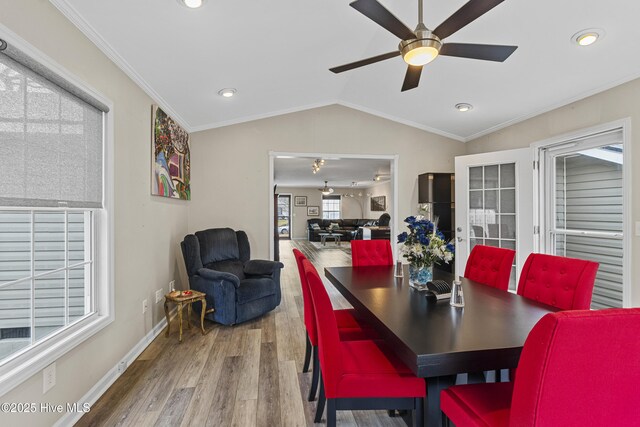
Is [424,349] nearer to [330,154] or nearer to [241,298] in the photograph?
[241,298]

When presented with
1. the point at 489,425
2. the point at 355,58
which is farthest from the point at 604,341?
the point at 355,58

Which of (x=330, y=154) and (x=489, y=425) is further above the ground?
(x=330, y=154)

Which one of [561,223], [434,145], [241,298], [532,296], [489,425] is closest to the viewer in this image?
[489,425]

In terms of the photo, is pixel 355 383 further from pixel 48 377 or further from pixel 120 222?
pixel 120 222

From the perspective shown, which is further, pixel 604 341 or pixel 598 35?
pixel 598 35

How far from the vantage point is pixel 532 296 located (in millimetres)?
2072

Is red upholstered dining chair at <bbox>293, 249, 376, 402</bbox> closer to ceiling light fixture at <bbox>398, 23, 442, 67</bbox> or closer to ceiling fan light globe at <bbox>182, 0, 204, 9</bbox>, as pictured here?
ceiling light fixture at <bbox>398, 23, 442, 67</bbox>

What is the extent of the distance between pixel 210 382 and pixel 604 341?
2.35 metres

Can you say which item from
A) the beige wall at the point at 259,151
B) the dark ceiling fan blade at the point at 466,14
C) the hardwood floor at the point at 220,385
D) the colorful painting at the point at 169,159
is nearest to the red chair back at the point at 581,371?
the hardwood floor at the point at 220,385

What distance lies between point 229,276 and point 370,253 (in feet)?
4.87

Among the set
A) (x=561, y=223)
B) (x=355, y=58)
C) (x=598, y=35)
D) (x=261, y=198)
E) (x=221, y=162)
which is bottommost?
(x=561, y=223)

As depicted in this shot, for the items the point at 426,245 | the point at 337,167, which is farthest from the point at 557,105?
the point at 337,167

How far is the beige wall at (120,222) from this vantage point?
5.21ft

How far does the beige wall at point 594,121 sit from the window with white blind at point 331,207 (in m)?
10.2
